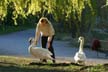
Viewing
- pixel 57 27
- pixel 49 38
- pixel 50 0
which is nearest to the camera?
pixel 50 0

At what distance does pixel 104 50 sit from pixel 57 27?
11.9 m

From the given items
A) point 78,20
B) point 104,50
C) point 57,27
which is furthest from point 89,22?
point 57,27

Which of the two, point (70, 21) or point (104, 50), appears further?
point (104, 50)

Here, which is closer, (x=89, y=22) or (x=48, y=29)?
(x=89, y=22)

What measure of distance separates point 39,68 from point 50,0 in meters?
2.32

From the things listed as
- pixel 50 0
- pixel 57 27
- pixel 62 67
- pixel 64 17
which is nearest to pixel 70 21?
pixel 64 17

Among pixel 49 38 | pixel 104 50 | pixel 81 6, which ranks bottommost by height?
pixel 104 50

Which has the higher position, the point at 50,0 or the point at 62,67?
the point at 50,0

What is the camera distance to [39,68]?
11602mm

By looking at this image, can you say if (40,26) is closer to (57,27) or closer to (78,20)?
(78,20)

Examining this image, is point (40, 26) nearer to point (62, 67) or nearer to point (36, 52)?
point (36, 52)

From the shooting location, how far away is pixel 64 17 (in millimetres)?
13406

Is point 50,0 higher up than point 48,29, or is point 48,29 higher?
point 50,0

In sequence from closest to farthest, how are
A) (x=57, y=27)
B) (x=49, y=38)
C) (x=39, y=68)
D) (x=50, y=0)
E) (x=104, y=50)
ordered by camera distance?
(x=39, y=68) → (x=50, y=0) → (x=49, y=38) → (x=104, y=50) → (x=57, y=27)
